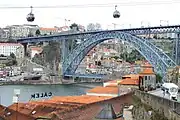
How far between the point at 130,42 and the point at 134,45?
0.63m

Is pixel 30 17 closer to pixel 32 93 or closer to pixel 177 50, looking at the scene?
pixel 32 93

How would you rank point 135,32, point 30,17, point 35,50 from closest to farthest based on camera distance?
point 30,17 → point 135,32 → point 35,50

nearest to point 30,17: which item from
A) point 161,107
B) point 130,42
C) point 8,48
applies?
point 161,107

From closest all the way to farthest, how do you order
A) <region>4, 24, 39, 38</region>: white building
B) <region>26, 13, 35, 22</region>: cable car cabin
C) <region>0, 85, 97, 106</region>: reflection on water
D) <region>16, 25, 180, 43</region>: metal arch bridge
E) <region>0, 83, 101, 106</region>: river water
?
<region>26, 13, 35, 22</region>: cable car cabin < <region>0, 83, 101, 106</region>: river water < <region>0, 85, 97, 106</region>: reflection on water < <region>16, 25, 180, 43</region>: metal arch bridge < <region>4, 24, 39, 38</region>: white building

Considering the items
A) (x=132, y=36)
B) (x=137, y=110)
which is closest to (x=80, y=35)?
(x=132, y=36)

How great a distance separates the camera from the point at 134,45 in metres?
31.1

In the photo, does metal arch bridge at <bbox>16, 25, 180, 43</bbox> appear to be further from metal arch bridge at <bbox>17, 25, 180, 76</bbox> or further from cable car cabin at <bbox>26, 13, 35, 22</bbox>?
cable car cabin at <bbox>26, 13, 35, 22</bbox>

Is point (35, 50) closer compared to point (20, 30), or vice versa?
point (35, 50)

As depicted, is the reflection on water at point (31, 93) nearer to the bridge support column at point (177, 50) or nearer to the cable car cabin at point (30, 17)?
the bridge support column at point (177, 50)

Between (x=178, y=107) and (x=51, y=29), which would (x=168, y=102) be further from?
(x=51, y=29)

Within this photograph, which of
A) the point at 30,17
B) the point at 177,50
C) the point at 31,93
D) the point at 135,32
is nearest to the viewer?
the point at 30,17

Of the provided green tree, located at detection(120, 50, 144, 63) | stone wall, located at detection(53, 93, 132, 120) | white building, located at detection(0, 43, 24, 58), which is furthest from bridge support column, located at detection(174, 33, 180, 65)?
white building, located at detection(0, 43, 24, 58)

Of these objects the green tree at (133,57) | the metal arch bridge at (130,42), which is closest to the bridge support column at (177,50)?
the metal arch bridge at (130,42)

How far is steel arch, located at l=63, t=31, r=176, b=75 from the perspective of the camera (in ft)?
91.5
